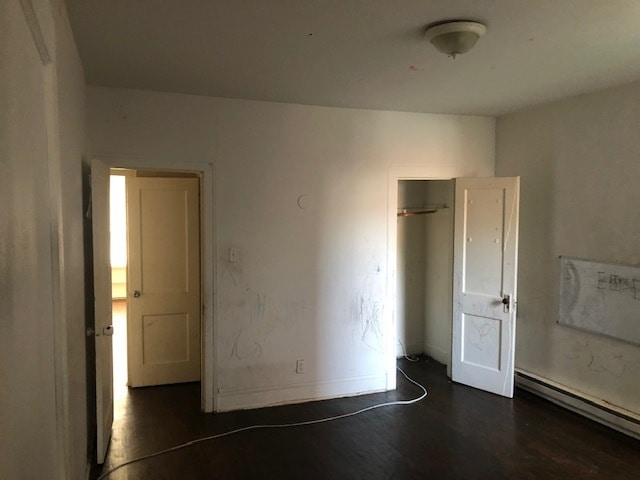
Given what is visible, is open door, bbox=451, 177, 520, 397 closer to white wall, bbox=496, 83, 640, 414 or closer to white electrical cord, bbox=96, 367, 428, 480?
white wall, bbox=496, 83, 640, 414

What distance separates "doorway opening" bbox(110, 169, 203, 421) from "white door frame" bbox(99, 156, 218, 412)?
59cm

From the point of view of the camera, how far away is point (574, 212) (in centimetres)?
391

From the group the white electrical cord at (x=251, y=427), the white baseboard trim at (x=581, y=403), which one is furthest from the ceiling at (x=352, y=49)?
the white electrical cord at (x=251, y=427)

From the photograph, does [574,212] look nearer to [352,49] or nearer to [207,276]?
[352,49]

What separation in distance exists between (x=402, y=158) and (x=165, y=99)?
2047 mm

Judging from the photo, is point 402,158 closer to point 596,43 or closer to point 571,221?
point 571,221

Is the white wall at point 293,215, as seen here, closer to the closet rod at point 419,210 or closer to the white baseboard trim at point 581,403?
the closet rod at point 419,210

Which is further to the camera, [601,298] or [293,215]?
[293,215]

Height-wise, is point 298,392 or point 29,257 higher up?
point 29,257

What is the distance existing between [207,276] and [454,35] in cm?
247

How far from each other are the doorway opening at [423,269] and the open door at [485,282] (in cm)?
49

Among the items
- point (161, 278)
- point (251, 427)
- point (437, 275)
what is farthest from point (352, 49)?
point (437, 275)

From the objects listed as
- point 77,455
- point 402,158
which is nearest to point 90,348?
point 77,455

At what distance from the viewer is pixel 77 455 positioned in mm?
2316
